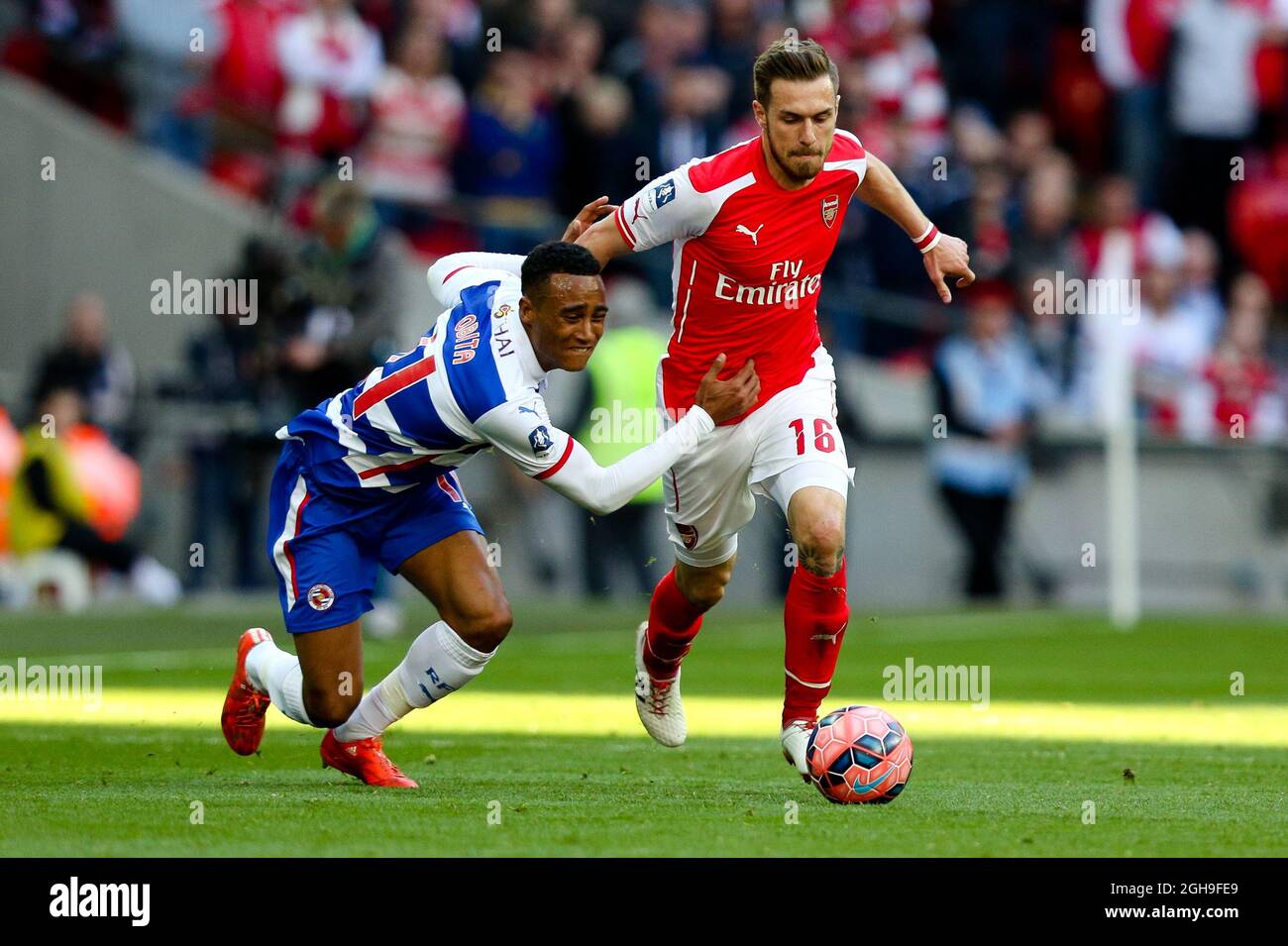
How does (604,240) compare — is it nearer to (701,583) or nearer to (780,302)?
(780,302)

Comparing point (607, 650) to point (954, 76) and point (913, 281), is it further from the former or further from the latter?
point (954, 76)

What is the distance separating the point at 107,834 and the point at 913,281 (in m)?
13.8

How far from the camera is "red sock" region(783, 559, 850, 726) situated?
26.0ft

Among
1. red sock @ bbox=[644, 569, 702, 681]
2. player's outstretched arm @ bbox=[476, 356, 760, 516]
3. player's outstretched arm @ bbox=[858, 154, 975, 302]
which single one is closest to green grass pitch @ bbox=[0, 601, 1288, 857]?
red sock @ bbox=[644, 569, 702, 681]

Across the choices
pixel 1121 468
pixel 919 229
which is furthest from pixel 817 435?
pixel 1121 468

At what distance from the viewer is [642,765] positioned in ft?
27.9

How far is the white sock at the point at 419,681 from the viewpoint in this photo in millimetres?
7859

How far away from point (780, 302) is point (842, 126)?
1045 centimetres

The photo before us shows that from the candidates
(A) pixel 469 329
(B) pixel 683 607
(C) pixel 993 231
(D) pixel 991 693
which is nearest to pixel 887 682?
(D) pixel 991 693

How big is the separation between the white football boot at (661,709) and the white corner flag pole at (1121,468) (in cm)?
875
